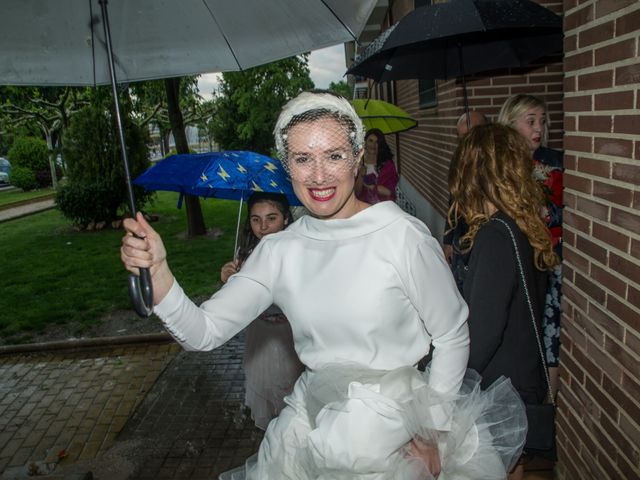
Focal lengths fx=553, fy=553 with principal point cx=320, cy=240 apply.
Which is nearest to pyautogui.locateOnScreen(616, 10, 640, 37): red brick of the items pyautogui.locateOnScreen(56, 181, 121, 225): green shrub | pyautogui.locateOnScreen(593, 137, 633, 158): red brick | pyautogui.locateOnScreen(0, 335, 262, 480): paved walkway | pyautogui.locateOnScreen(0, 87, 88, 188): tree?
pyautogui.locateOnScreen(593, 137, 633, 158): red brick

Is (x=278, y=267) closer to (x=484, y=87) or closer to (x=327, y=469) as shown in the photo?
(x=327, y=469)

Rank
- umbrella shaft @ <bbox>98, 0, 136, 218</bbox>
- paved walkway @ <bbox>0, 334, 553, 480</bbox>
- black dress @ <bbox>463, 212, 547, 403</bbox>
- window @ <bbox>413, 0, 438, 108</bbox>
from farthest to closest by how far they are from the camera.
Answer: window @ <bbox>413, 0, 438, 108</bbox> → paved walkway @ <bbox>0, 334, 553, 480</bbox> → black dress @ <bbox>463, 212, 547, 403</bbox> → umbrella shaft @ <bbox>98, 0, 136, 218</bbox>

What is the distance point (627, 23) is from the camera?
2.12 m

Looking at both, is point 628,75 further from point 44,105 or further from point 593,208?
point 44,105

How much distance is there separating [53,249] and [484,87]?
411 inches

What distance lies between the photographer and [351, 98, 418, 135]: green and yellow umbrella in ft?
25.6

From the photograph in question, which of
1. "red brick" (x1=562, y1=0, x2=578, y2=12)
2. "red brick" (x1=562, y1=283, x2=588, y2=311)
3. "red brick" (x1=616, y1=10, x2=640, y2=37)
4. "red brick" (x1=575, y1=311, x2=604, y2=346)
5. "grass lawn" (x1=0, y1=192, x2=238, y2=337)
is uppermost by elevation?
"red brick" (x1=562, y1=0, x2=578, y2=12)

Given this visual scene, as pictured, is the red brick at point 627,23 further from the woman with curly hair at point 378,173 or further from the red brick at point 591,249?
the woman with curly hair at point 378,173

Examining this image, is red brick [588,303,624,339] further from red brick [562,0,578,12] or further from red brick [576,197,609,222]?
red brick [562,0,578,12]

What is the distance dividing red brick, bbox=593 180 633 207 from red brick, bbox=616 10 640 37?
→ 1.98ft

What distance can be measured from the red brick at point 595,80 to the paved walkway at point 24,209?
1929 cm

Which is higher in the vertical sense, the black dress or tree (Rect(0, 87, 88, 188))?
tree (Rect(0, 87, 88, 188))

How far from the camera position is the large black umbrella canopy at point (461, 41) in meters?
3.80

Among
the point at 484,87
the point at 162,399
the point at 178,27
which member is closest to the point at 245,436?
the point at 162,399
